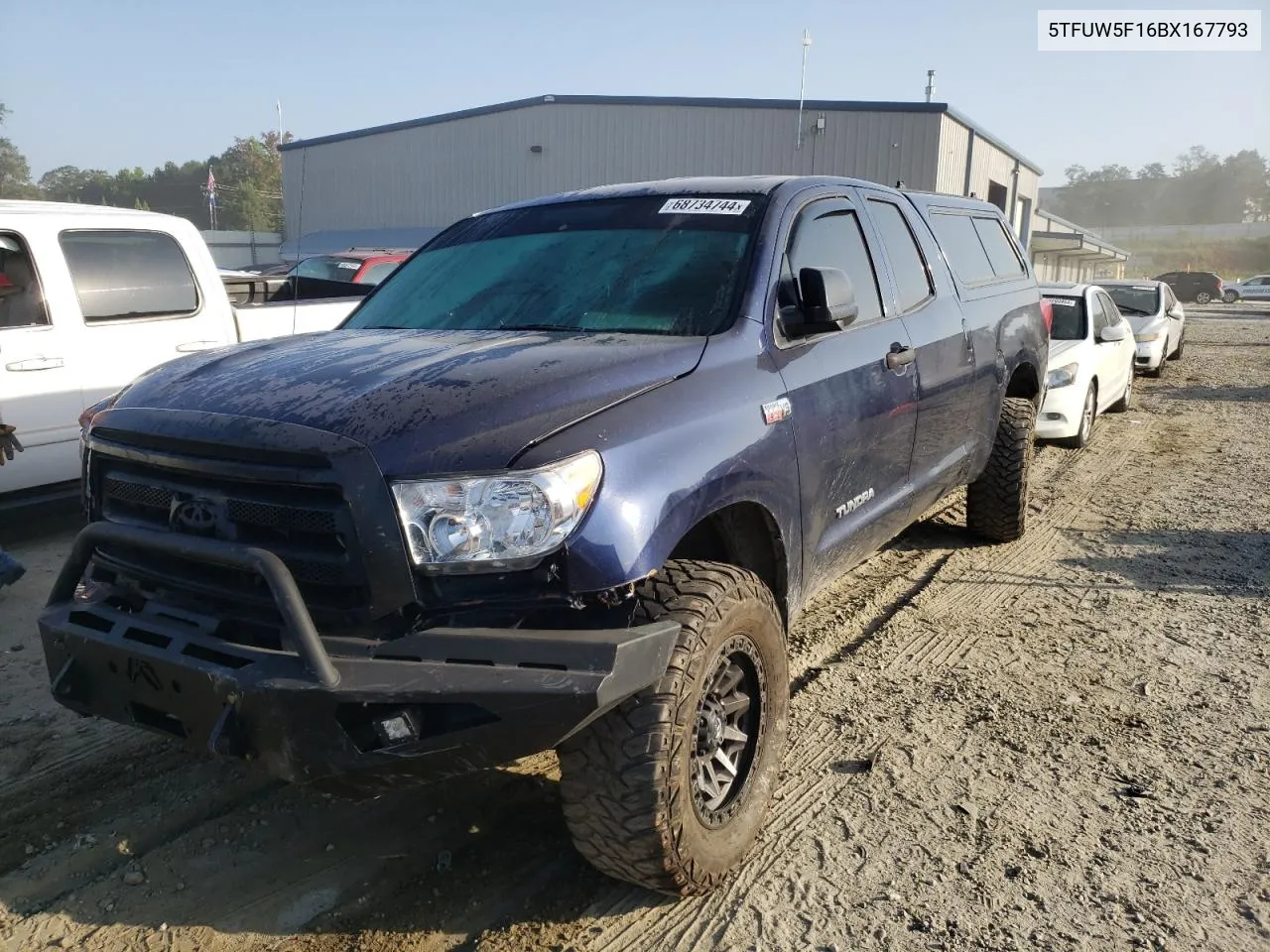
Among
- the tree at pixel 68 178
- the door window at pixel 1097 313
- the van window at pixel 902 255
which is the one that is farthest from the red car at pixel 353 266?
the tree at pixel 68 178

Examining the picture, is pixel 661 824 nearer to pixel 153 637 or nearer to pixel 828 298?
pixel 153 637

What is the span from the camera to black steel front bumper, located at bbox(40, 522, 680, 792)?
86.0 inches

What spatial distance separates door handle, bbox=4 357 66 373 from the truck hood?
3084mm

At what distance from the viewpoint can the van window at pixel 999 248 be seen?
570 cm

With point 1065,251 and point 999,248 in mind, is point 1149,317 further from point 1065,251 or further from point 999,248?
point 1065,251

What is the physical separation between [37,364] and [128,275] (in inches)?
34.0

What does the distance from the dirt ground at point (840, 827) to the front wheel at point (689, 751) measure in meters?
0.21

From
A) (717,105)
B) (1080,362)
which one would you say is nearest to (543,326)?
(1080,362)

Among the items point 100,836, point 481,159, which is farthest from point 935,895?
point 481,159

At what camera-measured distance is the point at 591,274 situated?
354 cm

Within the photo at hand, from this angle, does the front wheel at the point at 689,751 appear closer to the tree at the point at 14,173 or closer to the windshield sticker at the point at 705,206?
the windshield sticker at the point at 705,206

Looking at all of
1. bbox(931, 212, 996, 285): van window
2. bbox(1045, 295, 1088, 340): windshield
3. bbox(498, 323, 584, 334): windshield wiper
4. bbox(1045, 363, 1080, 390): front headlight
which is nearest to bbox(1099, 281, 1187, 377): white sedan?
bbox(1045, 295, 1088, 340): windshield

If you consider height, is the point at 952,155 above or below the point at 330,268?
above

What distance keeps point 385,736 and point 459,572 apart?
41 cm
